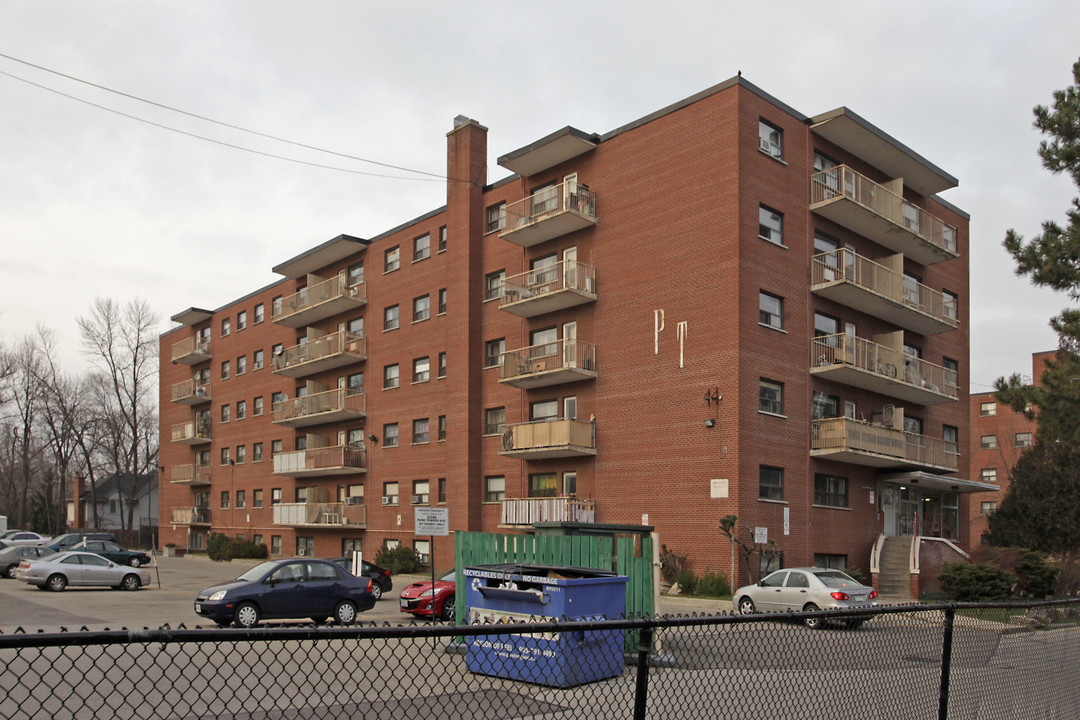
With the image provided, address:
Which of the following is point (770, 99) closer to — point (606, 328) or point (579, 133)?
point (579, 133)

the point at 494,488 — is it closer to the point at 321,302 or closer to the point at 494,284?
the point at 494,284

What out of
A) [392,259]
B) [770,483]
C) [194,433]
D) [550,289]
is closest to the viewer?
[770,483]

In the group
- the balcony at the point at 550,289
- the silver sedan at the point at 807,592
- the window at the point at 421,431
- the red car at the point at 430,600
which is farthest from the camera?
the window at the point at 421,431

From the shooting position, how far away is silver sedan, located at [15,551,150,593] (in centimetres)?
3052

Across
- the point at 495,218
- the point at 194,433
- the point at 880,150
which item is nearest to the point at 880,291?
the point at 880,150

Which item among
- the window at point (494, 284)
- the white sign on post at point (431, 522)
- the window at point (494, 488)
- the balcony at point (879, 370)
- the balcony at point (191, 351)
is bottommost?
the window at point (494, 488)

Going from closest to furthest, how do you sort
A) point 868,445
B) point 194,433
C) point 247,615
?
point 247,615, point 868,445, point 194,433

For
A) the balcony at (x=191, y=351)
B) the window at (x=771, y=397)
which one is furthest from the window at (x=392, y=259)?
the balcony at (x=191, y=351)

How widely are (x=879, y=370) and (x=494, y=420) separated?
1538 centimetres

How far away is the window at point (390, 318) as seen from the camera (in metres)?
45.8

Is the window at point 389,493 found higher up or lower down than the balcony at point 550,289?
lower down

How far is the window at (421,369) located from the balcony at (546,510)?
9.03m

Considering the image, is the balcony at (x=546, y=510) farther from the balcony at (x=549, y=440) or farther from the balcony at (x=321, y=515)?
the balcony at (x=321, y=515)

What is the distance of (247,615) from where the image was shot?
19938mm
